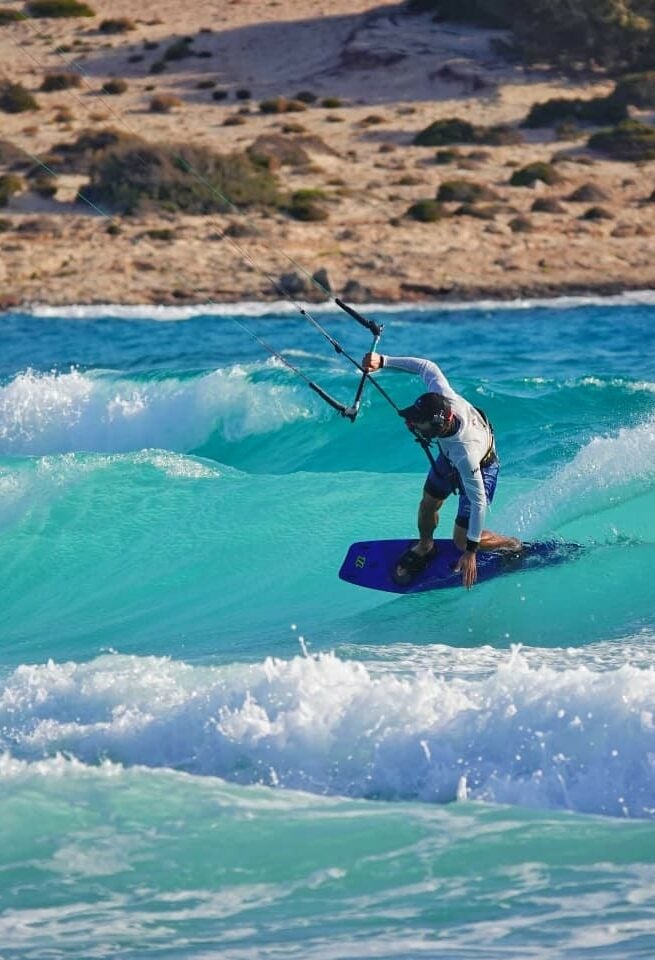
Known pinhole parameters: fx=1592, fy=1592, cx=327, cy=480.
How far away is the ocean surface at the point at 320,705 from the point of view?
686 centimetres

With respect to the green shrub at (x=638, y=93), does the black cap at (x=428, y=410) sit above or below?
above

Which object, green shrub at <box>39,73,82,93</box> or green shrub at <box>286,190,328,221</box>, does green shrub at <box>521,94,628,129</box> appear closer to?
green shrub at <box>286,190,328,221</box>

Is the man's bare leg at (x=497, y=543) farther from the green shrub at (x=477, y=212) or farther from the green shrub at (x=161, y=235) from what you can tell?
the green shrub at (x=477, y=212)

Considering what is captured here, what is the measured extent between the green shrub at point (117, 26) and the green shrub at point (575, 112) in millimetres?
18203

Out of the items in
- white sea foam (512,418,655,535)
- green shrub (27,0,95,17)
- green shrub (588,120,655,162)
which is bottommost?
green shrub (588,120,655,162)

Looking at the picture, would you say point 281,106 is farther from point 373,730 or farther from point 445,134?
point 373,730

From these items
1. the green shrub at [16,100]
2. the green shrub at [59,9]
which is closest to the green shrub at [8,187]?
the green shrub at [16,100]

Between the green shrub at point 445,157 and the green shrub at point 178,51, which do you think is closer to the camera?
the green shrub at point 445,157

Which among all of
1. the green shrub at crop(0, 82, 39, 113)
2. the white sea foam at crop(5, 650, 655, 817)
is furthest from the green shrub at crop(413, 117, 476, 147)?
the white sea foam at crop(5, 650, 655, 817)

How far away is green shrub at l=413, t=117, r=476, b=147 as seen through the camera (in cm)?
4353

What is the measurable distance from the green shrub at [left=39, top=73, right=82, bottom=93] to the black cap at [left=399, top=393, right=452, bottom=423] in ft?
140

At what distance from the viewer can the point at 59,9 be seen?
60344 millimetres

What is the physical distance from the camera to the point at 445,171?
Answer: 40.5m

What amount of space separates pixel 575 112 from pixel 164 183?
14.3 meters
